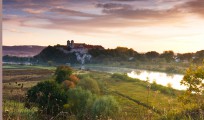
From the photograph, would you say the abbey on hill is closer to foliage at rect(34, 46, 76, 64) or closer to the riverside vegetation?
foliage at rect(34, 46, 76, 64)

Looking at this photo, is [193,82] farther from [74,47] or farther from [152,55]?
[152,55]

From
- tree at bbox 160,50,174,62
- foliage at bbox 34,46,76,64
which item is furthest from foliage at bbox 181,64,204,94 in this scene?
tree at bbox 160,50,174,62

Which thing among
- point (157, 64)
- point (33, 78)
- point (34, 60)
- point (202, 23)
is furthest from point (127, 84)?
point (34, 60)

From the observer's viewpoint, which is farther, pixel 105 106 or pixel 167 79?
pixel 167 79

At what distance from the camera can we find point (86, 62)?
89.1 metres

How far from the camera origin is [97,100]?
87.6 feet

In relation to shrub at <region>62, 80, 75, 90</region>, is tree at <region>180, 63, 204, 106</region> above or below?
above

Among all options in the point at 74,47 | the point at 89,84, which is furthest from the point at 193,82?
the point at 74,47

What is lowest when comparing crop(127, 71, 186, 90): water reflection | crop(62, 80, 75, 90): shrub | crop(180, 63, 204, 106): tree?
crop(127, 71, 186, 90): water reflection

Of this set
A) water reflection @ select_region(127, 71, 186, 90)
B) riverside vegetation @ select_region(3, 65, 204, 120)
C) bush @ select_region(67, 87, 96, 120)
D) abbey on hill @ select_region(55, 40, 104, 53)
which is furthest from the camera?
abbey on hill @ select_region(55, 40, 104, 53)

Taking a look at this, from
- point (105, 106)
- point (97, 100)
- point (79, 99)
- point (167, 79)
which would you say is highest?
point (97, 100)

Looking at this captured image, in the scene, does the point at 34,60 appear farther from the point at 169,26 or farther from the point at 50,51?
the point at 169,26

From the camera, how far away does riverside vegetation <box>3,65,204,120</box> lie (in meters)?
4.00

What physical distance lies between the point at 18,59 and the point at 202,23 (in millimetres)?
60072
